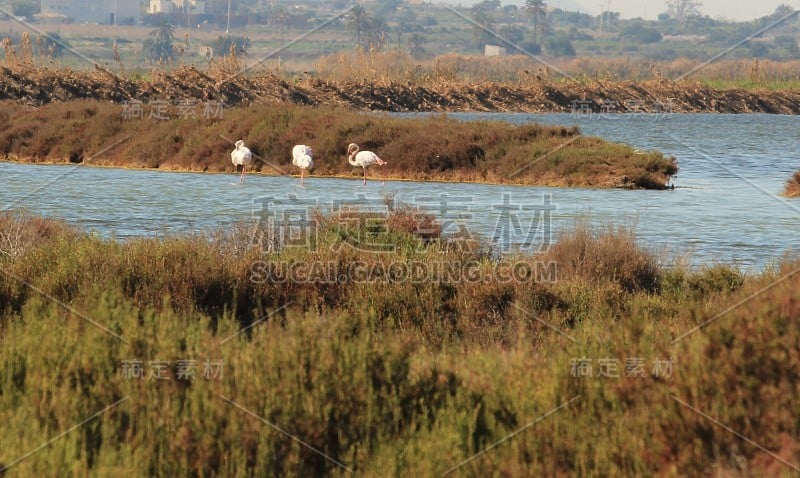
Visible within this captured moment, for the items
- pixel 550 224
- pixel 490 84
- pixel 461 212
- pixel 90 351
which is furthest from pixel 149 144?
pixel 490 84

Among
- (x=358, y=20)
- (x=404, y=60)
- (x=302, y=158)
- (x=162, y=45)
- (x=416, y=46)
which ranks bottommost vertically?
(x=302, y=158)

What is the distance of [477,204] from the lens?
2147cm

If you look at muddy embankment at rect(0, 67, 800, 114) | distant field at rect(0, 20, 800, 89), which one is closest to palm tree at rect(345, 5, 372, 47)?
distant field at rect(0, 20, 800, 89)

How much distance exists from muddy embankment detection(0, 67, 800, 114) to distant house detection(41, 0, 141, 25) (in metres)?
121

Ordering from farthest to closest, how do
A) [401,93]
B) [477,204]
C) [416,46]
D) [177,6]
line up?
1. [177,6]
2. [416,46]
3. [401,93]
4. [477,204]

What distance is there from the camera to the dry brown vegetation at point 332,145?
1072 inches

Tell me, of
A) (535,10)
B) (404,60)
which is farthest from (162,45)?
(404,60)

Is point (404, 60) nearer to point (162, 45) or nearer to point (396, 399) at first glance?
point (162, 45)

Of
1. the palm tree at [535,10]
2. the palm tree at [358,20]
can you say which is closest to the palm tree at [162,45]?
the palm tree at [358,20]

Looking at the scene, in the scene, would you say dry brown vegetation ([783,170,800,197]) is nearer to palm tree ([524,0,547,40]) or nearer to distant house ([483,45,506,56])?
palm tree ([524,0,547,40])

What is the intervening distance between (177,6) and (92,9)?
4170cm

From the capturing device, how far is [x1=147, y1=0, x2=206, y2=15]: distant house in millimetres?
150000

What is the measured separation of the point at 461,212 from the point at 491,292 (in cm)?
840

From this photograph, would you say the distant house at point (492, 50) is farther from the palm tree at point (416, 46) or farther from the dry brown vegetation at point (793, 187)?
the dry brown vegetation at point (793, 187)
